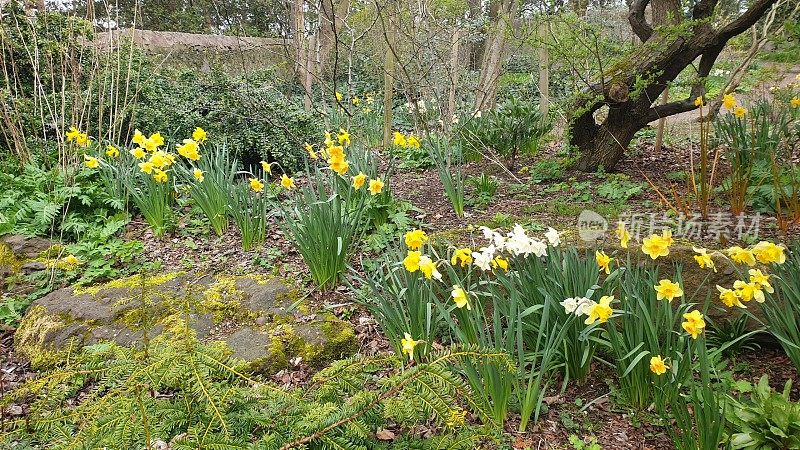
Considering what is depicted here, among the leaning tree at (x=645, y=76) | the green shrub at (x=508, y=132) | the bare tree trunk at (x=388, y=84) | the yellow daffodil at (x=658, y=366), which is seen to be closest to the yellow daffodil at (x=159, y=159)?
the green shrub at (x=508, y=132)

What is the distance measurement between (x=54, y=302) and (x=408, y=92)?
3229mm

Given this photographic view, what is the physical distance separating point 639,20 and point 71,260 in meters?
4.60

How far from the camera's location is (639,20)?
4145 mm

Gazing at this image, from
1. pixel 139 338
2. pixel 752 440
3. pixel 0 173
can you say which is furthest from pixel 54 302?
pixel 752 440

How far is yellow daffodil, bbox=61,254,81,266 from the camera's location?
10.6 feet

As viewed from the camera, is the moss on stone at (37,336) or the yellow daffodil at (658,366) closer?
the yellow daffodil at (658,366)

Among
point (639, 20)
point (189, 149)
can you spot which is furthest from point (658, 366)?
point (639, 20)

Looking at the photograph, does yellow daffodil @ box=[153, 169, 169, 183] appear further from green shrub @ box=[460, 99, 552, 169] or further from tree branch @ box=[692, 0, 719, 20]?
tree branch @ box=[692, 0, 719, 20]

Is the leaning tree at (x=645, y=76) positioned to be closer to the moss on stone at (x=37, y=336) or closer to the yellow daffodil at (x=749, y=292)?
the yellow daffodil at (x=749, y=292)

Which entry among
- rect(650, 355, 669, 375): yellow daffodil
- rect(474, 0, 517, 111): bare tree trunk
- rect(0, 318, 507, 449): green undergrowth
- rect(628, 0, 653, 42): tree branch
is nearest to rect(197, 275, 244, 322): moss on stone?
rect(0, 318, 507, 449): green undergrowth

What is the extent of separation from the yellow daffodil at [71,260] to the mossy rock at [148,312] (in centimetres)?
18

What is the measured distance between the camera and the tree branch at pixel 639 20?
4.09 meters

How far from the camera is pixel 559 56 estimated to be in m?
3.89

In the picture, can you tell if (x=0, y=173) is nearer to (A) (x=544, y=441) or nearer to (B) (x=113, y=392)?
(B) (x=113, y=392)
